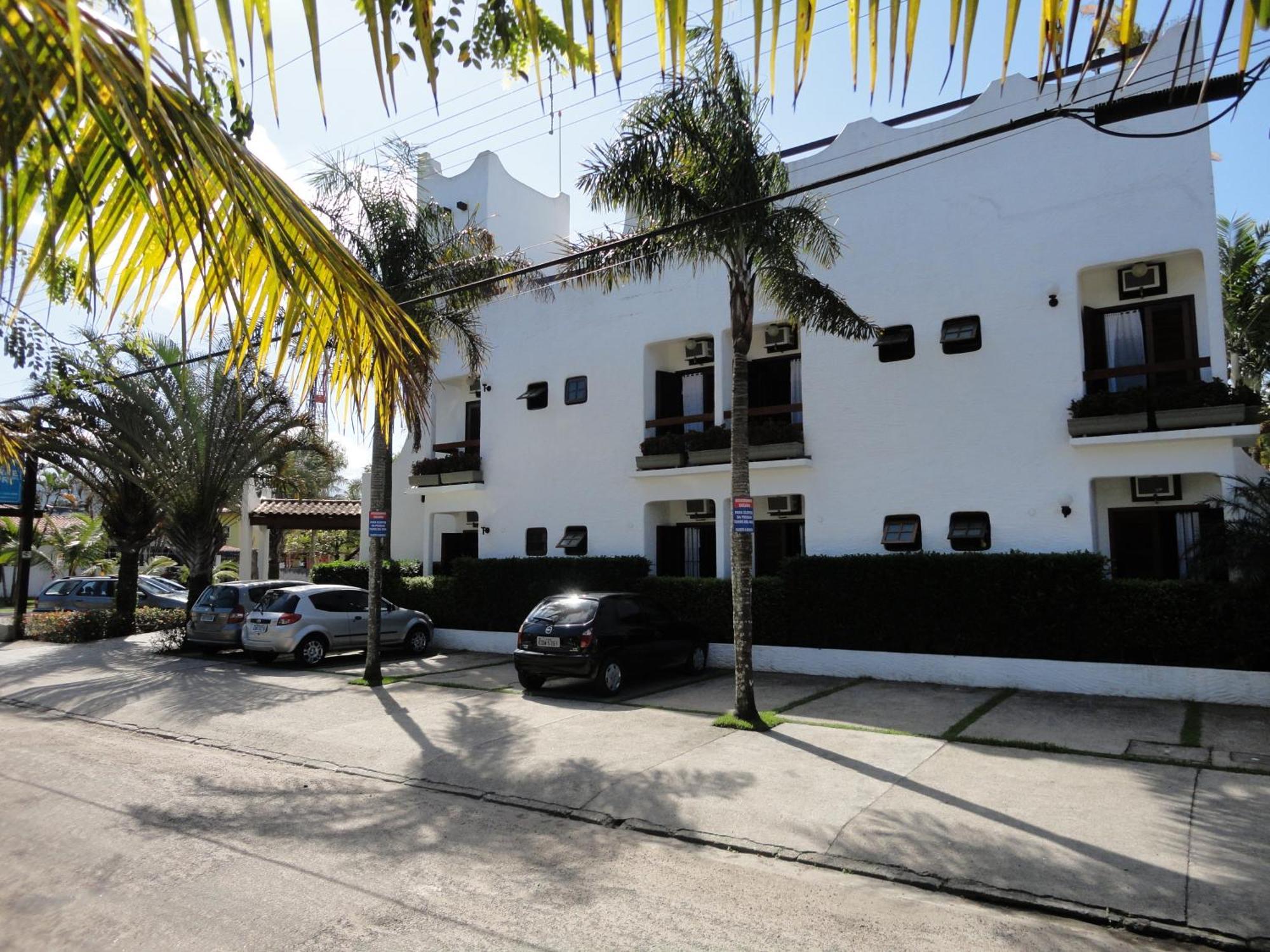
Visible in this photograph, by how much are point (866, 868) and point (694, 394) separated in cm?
1458

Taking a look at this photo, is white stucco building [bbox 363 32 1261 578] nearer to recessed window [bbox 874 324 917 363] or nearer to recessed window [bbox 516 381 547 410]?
recessed window [bbox 874 324 917 363]

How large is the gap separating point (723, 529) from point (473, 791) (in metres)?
10.00

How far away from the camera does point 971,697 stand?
41.7 ft

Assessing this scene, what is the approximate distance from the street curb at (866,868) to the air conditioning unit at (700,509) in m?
11.0

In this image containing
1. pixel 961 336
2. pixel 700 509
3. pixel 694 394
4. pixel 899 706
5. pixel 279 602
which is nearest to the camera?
pixel 899 706

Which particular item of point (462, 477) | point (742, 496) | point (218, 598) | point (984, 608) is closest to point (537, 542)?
point (462, 477)

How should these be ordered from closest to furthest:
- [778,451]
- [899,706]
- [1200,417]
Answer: [899,706] → [1200,417] → [778,451]

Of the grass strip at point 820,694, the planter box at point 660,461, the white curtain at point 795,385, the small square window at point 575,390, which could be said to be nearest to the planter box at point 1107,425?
the grass strip at point 820,694

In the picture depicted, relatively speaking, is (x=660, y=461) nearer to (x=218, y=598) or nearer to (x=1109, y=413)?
(x=1109, y=413)

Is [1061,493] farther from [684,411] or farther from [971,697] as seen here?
[684,411]

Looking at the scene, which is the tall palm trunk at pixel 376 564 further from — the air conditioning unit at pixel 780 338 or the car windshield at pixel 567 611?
the air conditioning unit at pixel 780 338

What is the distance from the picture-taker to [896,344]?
52.2ft

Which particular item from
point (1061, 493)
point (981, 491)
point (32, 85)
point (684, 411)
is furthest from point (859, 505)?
point (32, 85)

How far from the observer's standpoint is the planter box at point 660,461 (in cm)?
1802
